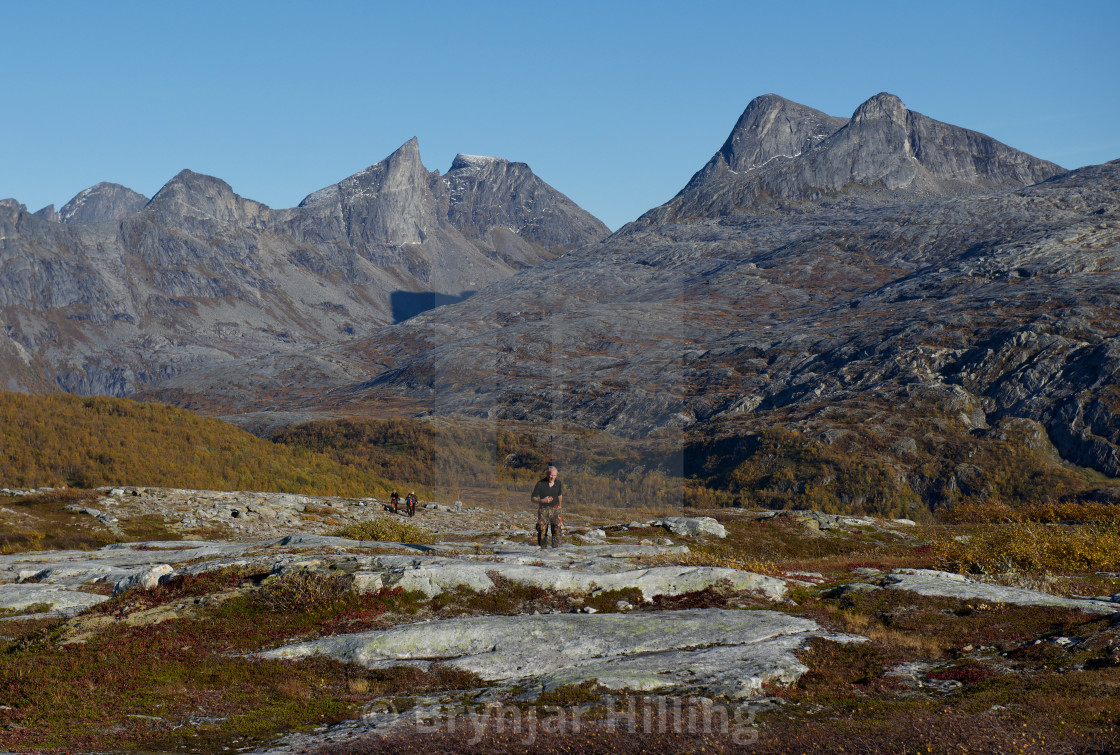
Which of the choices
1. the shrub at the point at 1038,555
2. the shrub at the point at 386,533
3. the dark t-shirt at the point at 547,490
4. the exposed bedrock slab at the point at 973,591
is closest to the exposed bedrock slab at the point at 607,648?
the exposed bedrock slab at the point at 973,591

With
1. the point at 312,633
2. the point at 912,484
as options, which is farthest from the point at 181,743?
the point at 912,484

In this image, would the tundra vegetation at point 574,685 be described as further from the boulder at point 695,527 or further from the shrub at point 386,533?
Answer: the boulder at point 695,527

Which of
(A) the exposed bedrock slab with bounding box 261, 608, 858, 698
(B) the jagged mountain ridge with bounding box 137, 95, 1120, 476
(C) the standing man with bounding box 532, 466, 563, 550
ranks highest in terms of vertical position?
(B) the jagged mountain ridge with bounding box 137, 95, 1120, 476

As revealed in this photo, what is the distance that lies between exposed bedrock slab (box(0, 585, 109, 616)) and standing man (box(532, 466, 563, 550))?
13.2 m

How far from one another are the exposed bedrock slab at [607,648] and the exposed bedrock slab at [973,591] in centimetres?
424

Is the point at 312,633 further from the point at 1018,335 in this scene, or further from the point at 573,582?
the point at 1018,335

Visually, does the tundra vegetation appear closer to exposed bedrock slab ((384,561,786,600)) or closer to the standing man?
exposed bedrock slab ((384,561,786,600))

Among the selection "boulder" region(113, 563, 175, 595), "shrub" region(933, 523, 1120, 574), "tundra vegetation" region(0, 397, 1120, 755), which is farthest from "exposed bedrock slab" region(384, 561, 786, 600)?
"shrub" region(933, 523, 1120, 574)

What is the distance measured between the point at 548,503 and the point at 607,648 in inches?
445

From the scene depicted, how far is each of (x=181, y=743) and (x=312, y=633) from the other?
618 centimetres

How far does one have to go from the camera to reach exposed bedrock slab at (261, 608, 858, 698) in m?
13.5

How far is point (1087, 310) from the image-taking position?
128 meters

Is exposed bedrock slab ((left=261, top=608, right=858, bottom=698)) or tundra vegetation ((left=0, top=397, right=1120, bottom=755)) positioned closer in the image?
tundra vegetation ((left=0, top=397, right=1120, bottom=755))

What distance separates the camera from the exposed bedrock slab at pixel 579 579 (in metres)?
19.9
